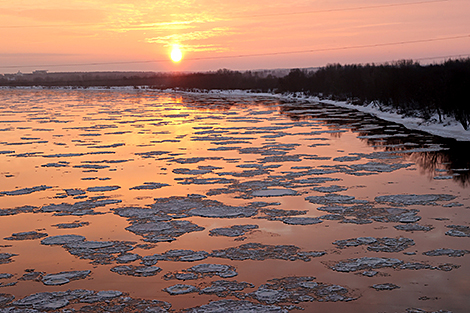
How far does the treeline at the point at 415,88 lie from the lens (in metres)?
21.4

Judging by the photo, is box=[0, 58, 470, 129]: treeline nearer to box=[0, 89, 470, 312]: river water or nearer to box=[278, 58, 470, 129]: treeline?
box=[278, 58, 470, 129]: treeline

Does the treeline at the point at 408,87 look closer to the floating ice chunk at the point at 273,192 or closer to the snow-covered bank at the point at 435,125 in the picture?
the snow-covered bank at the point at 435,125

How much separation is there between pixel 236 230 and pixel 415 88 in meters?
22.1

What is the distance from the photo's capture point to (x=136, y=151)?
16281 millimetres

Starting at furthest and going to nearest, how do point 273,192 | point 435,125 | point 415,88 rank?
1. point 415,88
2. point 435,125
3. point 273,192

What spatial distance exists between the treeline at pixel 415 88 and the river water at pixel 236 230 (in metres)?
6.25

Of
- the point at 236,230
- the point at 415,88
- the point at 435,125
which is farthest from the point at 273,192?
the point at 415,88

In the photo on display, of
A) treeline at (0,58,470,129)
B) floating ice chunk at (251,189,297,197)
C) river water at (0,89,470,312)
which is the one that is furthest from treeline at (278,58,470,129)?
floating ice chunk at (251,189,297,197)

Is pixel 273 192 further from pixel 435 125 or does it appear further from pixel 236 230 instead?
pixel 435 125

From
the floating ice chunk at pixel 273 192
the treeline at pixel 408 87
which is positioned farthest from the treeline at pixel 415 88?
the floating ice chunk at pixel 273 192

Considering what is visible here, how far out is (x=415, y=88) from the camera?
2691 cm

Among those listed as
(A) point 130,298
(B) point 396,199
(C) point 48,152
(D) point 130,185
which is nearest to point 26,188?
(D) point 130,185

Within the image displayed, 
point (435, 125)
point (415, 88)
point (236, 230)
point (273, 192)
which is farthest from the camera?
point (415, 88)

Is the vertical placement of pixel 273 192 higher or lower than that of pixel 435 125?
lower
